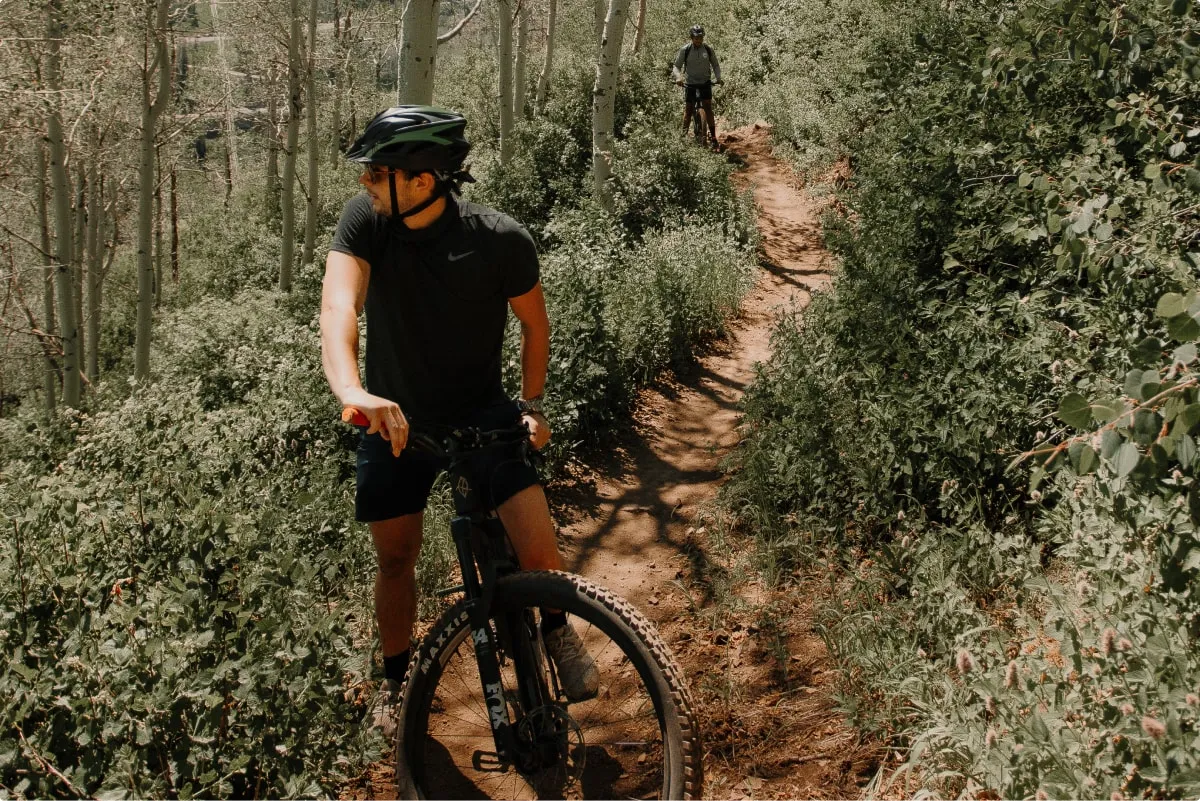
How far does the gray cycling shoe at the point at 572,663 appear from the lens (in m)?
3.02

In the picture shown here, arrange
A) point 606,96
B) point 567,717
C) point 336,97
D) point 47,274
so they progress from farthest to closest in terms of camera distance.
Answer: point 336,97, point 47,274, point 606,96, point 567,717

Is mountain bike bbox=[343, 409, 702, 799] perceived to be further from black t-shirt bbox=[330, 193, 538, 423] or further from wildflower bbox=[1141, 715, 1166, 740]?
wildflower bbox=[1141, 715, 1166, 740]

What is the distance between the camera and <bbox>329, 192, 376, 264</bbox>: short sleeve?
3.04m

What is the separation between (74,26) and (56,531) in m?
16.8

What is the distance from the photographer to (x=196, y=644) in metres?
2.94

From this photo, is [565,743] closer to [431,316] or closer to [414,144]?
[431,316]

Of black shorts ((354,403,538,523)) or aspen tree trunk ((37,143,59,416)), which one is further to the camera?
aspen tree trunk ((37,143,59,416))

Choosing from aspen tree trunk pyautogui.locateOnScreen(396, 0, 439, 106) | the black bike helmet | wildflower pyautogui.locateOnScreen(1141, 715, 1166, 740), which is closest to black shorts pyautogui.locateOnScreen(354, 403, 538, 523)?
the black bike helmet

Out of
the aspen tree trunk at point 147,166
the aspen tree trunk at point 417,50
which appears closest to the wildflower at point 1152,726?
the aspen tree trunk at point 417,50

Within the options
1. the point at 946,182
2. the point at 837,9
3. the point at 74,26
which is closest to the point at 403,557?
the point at 946,182

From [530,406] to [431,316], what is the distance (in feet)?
1.60

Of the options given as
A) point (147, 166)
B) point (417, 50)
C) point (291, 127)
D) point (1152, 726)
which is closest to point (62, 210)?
point (147, 166)

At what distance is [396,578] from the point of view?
3.52 metres

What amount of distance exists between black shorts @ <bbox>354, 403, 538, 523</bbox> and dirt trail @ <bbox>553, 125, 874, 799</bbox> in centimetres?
149
